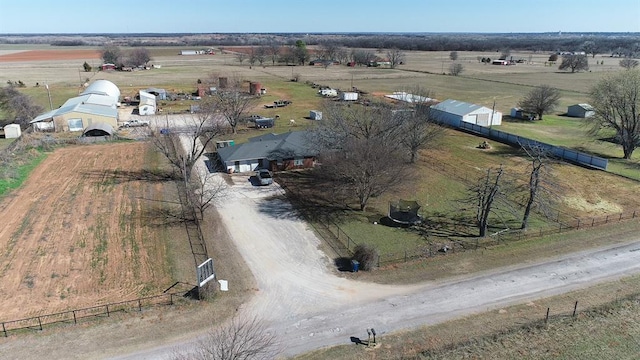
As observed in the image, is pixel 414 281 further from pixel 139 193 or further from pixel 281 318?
pixel 139 193

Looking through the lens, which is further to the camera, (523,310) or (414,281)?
(414,281)

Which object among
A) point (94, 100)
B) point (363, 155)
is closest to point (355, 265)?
point (363, 155)

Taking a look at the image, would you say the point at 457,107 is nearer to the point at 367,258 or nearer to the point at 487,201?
the point at 487,201

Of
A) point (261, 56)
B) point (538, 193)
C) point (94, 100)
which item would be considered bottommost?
point (538, 193)

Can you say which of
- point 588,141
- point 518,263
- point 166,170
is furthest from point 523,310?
point 588,141

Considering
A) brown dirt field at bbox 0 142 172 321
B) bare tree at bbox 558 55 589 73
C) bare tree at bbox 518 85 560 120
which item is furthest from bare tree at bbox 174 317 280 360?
bare tree at bbox 558 55 589 73

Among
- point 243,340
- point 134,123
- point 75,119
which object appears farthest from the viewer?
point 134,123

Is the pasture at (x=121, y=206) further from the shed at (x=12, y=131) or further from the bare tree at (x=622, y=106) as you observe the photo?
the shed at (x=12, y=131)

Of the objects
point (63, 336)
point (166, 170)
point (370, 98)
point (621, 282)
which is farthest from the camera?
point (370, 98)
